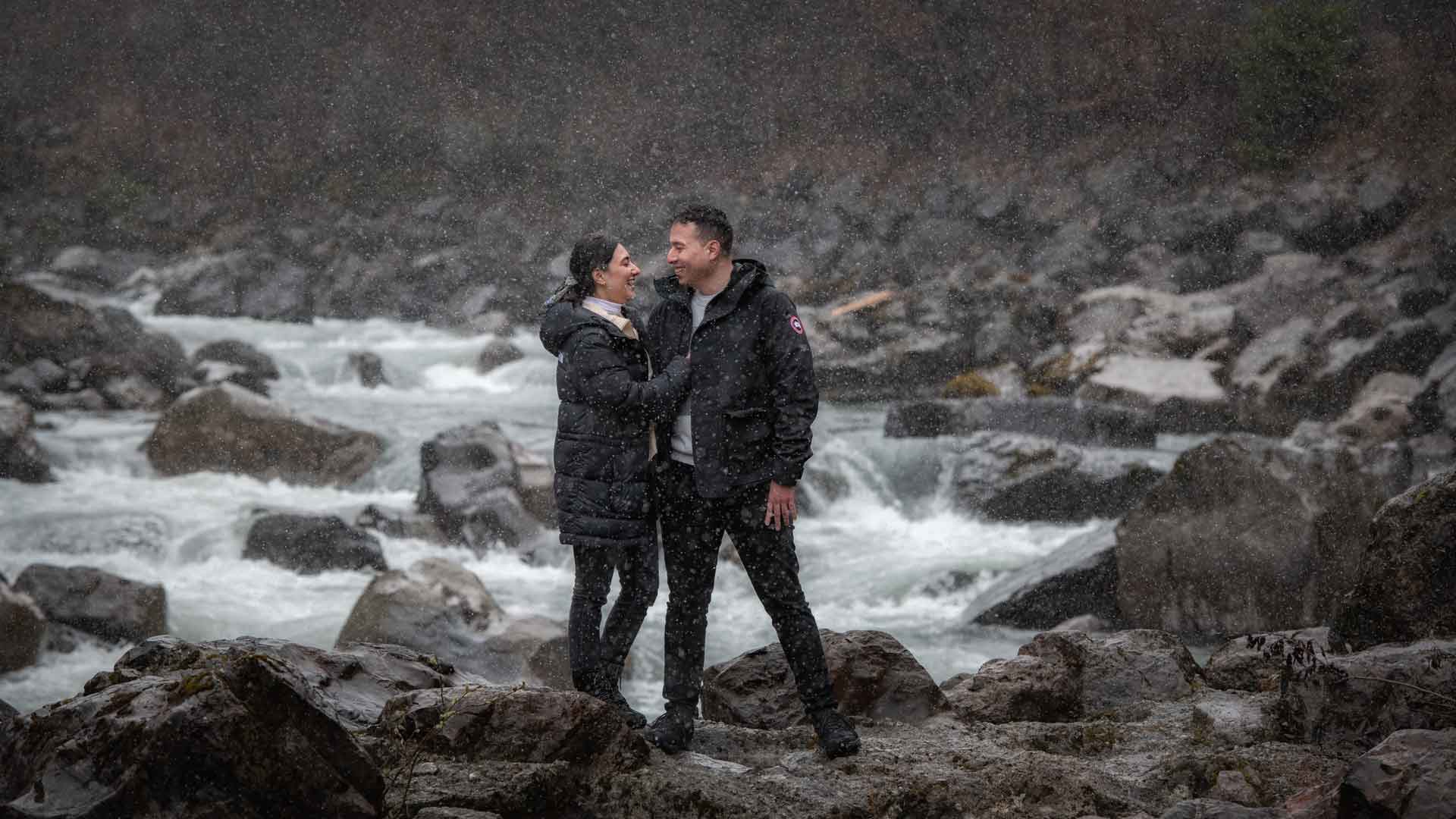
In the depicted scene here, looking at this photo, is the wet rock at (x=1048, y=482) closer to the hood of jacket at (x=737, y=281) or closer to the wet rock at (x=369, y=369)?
the hood of jacket at (x=737, y=281)

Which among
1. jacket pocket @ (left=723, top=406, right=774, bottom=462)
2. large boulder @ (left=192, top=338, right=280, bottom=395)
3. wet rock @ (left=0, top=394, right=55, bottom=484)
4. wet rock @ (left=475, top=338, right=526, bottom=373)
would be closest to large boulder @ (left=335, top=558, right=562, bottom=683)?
jacket pocket @ (left=723, top=406, right=774, bottom=462)

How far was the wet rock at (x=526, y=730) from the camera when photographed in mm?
2670

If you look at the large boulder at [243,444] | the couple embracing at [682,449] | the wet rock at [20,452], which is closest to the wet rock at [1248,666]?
the couple embracing at [682,449]

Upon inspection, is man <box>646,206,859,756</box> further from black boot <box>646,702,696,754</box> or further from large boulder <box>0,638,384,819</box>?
large boulder <box>0,638,384,819</box>

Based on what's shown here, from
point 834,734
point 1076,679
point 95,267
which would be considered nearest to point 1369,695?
point 1076,679

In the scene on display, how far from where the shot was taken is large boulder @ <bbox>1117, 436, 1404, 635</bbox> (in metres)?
6.48

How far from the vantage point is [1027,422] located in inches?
499

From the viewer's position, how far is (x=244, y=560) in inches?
330

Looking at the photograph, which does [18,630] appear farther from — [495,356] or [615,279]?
[495,356]

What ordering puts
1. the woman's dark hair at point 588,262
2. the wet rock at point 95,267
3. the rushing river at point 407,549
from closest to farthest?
the woman's dark hair at point 588,262 → the rushing river at point 407,549 → the wet rock at point 95,267

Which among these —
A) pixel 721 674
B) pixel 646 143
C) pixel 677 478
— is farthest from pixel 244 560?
pixel 646 143

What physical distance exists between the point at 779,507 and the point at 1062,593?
4642 mm

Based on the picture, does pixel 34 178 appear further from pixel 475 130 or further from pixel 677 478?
pixel 677 478

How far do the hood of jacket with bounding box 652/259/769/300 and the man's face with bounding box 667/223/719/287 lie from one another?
63 mm
